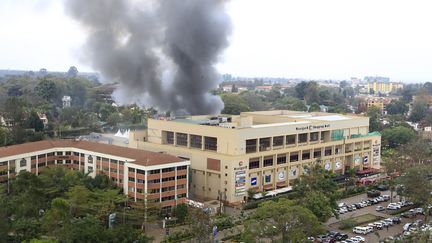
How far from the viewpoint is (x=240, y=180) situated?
31.4 m

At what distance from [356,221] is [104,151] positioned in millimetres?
14918

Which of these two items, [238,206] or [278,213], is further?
[238,206]

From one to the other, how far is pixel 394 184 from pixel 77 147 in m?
19.4

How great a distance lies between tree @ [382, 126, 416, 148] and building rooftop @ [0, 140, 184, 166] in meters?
31.3

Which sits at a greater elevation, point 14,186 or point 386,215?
point 14,186

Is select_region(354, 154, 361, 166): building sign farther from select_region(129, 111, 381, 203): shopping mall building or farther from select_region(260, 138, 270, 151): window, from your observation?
select_region(260, 138, 270, 151): window

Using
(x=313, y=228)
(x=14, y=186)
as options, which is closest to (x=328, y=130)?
(x=313, y=228)

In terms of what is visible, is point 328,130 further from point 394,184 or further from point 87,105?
point 87,105

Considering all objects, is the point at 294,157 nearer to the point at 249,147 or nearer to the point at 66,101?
the point at 249,147

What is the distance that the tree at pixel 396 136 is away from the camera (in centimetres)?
5275

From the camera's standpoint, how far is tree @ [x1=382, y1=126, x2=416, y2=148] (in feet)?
173

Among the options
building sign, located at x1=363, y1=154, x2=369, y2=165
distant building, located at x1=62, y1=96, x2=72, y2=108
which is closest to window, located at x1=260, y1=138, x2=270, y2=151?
building sign, located at x1=363, y1=154, x2=369, y2=165

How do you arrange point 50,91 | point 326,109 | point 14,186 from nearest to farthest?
1. point 14,186
2. point 50,91
3. point 326,109

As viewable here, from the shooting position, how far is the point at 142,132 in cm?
3734
